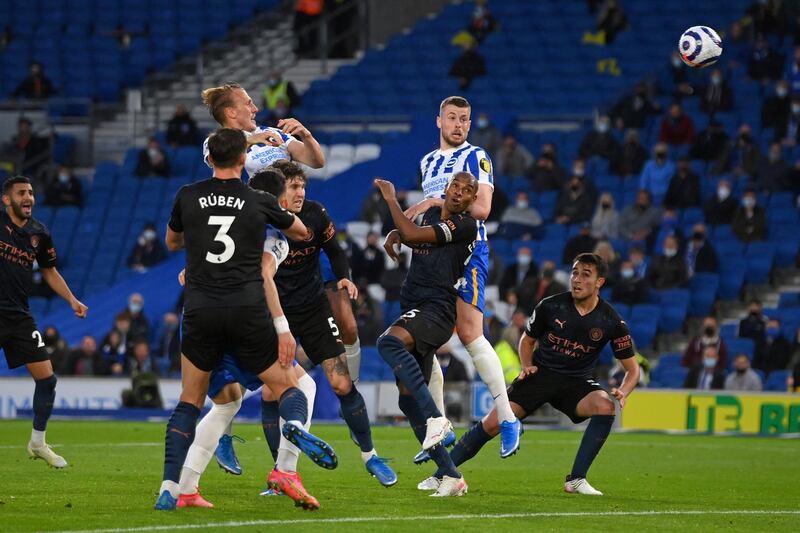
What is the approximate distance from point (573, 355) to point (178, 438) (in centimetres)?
386

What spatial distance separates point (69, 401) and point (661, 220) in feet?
33.7

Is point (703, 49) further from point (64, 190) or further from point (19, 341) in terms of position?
point (64, 190)

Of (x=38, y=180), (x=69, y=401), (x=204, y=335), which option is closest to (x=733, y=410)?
(x=69, y=401)

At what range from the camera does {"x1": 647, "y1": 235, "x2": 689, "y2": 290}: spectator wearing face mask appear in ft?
78.7

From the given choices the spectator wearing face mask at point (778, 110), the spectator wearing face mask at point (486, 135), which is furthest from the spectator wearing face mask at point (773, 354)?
the spectator wearing face mask at point (486, 135)

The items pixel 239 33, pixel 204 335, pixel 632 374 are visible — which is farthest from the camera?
pixel 239 33

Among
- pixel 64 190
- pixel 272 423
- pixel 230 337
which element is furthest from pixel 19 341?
pixel 64 190

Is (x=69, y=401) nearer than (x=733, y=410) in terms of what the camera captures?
No

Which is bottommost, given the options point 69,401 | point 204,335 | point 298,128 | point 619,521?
point 69,401

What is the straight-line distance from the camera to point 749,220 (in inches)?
966

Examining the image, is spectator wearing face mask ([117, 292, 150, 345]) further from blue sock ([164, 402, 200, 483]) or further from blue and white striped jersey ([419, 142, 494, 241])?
blue sock ([164, 402, 200, 483])

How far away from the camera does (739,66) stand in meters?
28.1

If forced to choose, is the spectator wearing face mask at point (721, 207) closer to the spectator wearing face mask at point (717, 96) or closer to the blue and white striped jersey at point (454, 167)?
the spectator wearing face mask at point (717, 96)

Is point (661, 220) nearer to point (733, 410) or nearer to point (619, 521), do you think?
point (733, 410)
